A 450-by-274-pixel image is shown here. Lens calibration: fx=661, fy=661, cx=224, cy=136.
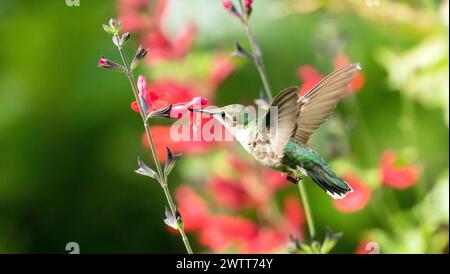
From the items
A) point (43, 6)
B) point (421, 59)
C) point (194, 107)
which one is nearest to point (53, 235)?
point (43, 6)

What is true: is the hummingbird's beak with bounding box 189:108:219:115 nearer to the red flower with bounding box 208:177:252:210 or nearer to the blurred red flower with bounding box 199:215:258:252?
the red flower with bounding box 208:177:252:210

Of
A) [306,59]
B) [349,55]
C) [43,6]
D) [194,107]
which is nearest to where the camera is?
[194,107]

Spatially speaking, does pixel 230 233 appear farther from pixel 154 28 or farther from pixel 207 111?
pixel 207 111

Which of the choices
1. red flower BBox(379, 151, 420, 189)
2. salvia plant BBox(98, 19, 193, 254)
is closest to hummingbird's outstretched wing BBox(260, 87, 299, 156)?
salvia plant BBox(98, 19, 193, 254)

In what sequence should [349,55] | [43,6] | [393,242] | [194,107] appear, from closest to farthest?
[194,107], [393,242], [349,55], [43,6]

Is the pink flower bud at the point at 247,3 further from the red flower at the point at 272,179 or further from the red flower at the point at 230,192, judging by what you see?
the red flower at the point at 272,179

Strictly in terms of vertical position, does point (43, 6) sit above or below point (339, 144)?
above
